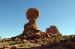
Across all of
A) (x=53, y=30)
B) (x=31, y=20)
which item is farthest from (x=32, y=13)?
(x=53, y=30)

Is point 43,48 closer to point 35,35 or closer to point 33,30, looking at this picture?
point 35,35

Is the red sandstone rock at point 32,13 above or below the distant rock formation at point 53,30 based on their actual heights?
above

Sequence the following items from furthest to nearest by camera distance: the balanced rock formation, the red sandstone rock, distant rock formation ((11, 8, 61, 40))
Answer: the red sandstone rock < the balanced rock formation < distant rock formation ((11, 8, 61, 40))

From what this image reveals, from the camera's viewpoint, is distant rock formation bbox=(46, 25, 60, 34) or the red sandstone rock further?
distant rock formation bbox=(46, 25, 60, 34)

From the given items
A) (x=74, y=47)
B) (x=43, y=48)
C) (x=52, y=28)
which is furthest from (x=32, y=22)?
(x=74, y=47)

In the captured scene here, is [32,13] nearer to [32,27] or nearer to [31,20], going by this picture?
[31,20]

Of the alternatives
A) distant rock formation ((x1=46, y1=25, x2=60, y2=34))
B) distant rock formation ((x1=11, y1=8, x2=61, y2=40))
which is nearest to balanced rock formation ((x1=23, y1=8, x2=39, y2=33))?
distant rock formation ((x1=11, y1=8, x2=61, y2=40))

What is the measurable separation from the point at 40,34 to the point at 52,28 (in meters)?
32.0

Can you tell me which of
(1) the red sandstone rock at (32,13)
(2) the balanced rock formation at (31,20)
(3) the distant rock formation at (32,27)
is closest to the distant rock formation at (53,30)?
(3) the distant rock formation at (32,27)

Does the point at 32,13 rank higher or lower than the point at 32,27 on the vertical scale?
higher

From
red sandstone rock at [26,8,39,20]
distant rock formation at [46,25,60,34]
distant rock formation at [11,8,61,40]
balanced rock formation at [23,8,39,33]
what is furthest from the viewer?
distant rock formation at [46,25,60,34]

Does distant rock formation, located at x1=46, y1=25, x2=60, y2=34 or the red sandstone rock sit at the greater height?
the red sandstone rock

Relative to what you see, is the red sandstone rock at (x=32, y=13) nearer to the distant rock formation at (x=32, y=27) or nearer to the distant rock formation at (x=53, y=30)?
the distant rock formation at (x=32, y=27)

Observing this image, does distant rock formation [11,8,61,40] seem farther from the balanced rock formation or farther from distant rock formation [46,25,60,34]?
distant rock formation [46,25,60,34]
